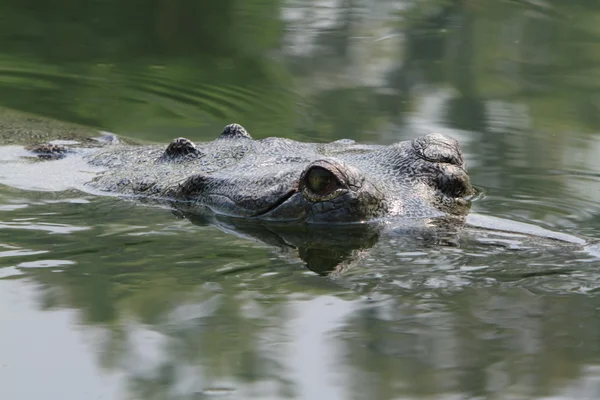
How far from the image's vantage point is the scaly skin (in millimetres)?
5938

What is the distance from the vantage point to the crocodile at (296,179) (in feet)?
19.5

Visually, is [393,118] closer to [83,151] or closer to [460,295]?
[83,151]

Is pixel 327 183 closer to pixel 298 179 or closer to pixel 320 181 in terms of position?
pixel 320 181

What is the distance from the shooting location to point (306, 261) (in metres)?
5.46

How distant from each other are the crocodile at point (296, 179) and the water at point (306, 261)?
236 mm

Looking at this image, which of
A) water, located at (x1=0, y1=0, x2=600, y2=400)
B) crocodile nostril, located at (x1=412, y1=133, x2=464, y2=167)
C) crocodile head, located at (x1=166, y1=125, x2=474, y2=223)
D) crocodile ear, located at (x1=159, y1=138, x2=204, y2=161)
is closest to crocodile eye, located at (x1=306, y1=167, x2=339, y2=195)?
crocodile head, located at (x1=166, y1=125, x2=474, y2=223)

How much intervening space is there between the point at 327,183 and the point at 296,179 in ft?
0.78

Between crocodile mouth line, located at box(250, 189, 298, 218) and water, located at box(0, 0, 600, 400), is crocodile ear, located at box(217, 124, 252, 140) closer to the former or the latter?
water, located at box(0, 0, 600, 400)

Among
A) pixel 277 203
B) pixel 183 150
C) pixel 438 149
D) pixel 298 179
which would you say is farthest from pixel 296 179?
Answer: pixel 183 150

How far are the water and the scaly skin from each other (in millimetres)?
245

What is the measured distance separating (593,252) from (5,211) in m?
3.27

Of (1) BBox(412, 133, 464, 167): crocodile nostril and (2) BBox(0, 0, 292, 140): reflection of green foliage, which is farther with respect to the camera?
(2) BBox(0, 0, 292, 140): reflection of green foliage

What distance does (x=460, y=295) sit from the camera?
15.8ft

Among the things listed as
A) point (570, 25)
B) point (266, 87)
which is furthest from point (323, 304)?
point (570, 25)
